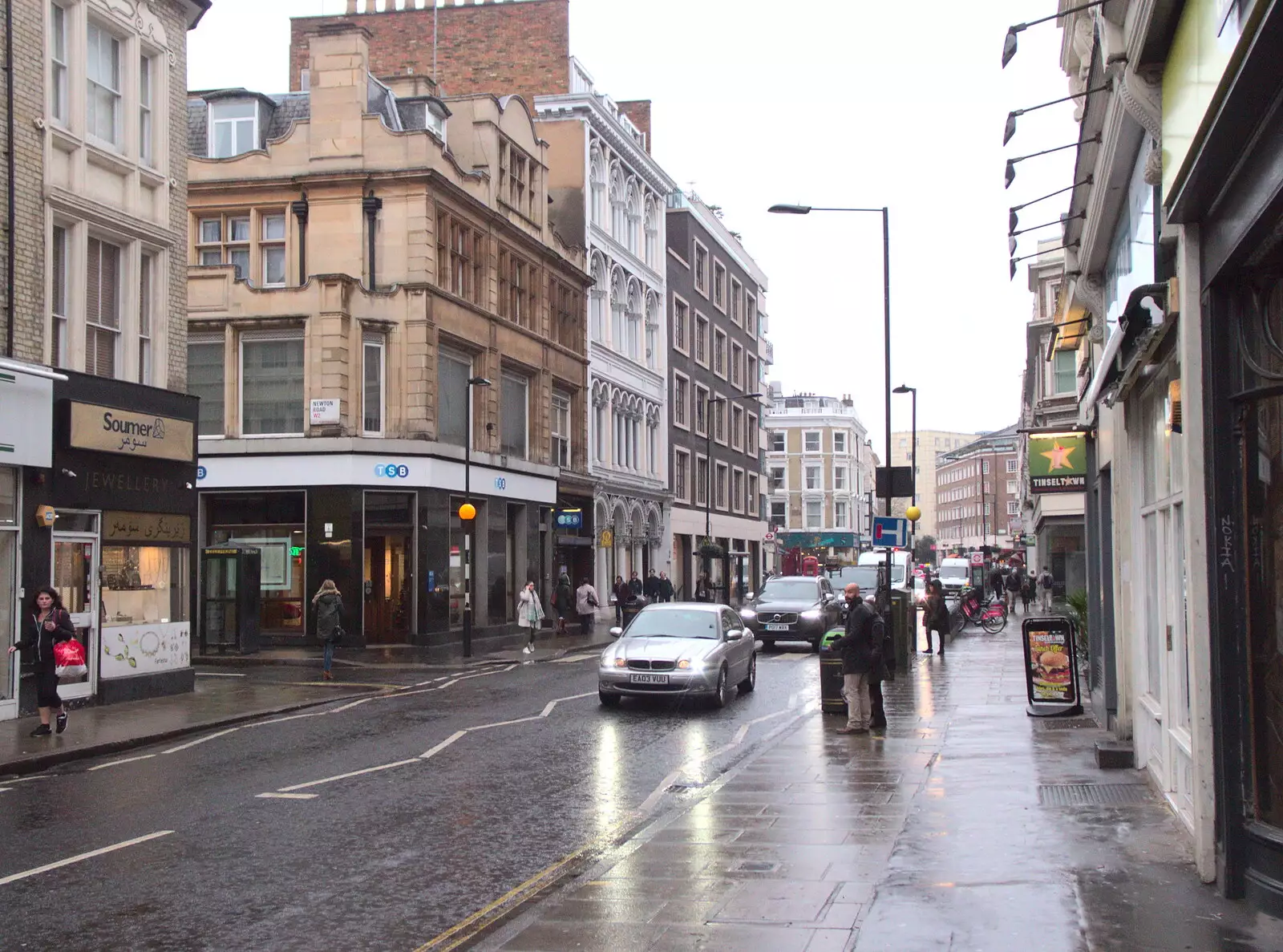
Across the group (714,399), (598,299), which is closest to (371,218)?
(598,299)

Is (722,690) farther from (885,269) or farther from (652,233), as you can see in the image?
(652,233)

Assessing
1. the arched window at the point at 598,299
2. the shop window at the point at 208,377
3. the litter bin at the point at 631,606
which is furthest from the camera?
the arched window at the point at 598,299

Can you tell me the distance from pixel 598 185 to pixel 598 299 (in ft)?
14.2

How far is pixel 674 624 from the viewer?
824 inches

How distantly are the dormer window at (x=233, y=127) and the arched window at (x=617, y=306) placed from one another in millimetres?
17626

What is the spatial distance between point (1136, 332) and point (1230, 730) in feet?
10.6

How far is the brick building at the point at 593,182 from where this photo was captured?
48.6m

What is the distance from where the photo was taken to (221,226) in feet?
116

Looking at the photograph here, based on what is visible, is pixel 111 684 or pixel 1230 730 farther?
pixel 111 684

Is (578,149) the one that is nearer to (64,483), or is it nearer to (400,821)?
(64,483)

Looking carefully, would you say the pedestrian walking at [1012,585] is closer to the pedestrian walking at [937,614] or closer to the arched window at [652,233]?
the arched window at [652,233]

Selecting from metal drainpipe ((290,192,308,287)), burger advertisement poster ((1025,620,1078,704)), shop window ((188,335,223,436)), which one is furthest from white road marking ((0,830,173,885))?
metal drainpipe ((290,192,308,287))

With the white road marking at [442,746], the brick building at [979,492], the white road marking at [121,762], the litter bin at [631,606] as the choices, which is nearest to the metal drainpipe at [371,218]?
the litter bin at [631,606]

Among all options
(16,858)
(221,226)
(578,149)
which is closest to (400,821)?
(16,858)
